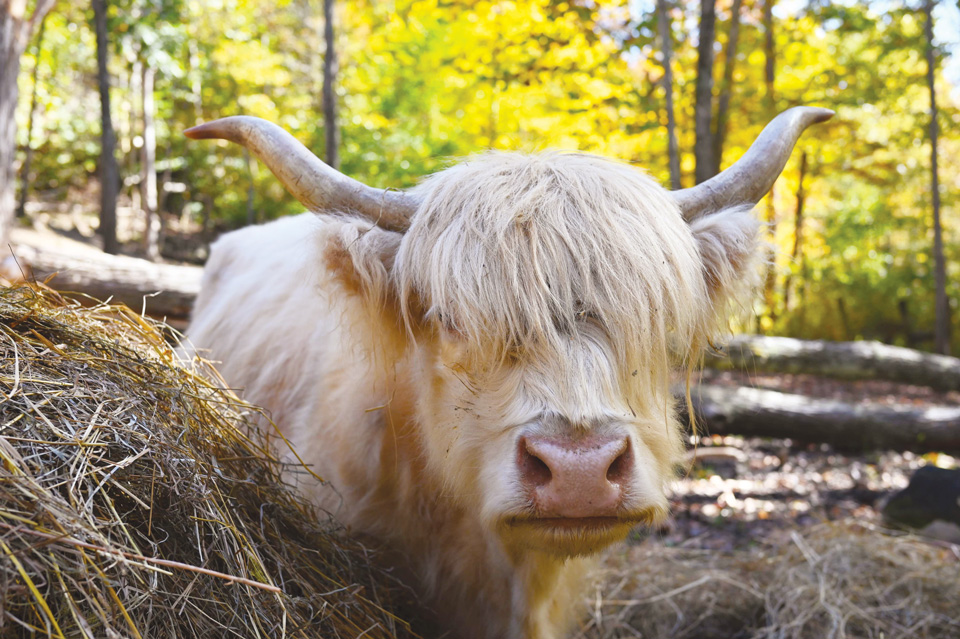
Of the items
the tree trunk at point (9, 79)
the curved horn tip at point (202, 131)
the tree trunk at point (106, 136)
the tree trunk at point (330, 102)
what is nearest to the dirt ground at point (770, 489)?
the curved horn tip at point (202, 131)

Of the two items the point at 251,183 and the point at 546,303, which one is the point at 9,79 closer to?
the point at 546,303

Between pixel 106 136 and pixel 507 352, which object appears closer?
pixel 507 352

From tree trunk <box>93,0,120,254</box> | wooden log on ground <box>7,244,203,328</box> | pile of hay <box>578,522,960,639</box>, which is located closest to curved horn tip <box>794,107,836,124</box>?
pile of hay <box>578,522,960,639</box>

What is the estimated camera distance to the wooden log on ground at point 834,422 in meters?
5.99

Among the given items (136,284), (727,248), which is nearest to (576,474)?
(727,248)

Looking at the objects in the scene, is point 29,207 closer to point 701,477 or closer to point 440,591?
point 701,477

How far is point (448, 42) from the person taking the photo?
9.13m

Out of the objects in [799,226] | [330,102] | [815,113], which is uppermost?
[330,102]

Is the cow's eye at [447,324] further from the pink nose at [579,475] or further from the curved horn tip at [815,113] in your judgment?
the curved horn tip at [815,113]

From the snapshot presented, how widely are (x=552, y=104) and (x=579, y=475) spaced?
26.6ft

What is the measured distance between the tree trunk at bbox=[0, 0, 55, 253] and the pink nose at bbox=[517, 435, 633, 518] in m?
7.48

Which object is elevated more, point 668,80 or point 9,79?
point 9,79

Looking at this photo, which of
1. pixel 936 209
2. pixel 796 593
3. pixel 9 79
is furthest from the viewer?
pixel 936 209

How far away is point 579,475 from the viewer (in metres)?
1.50
